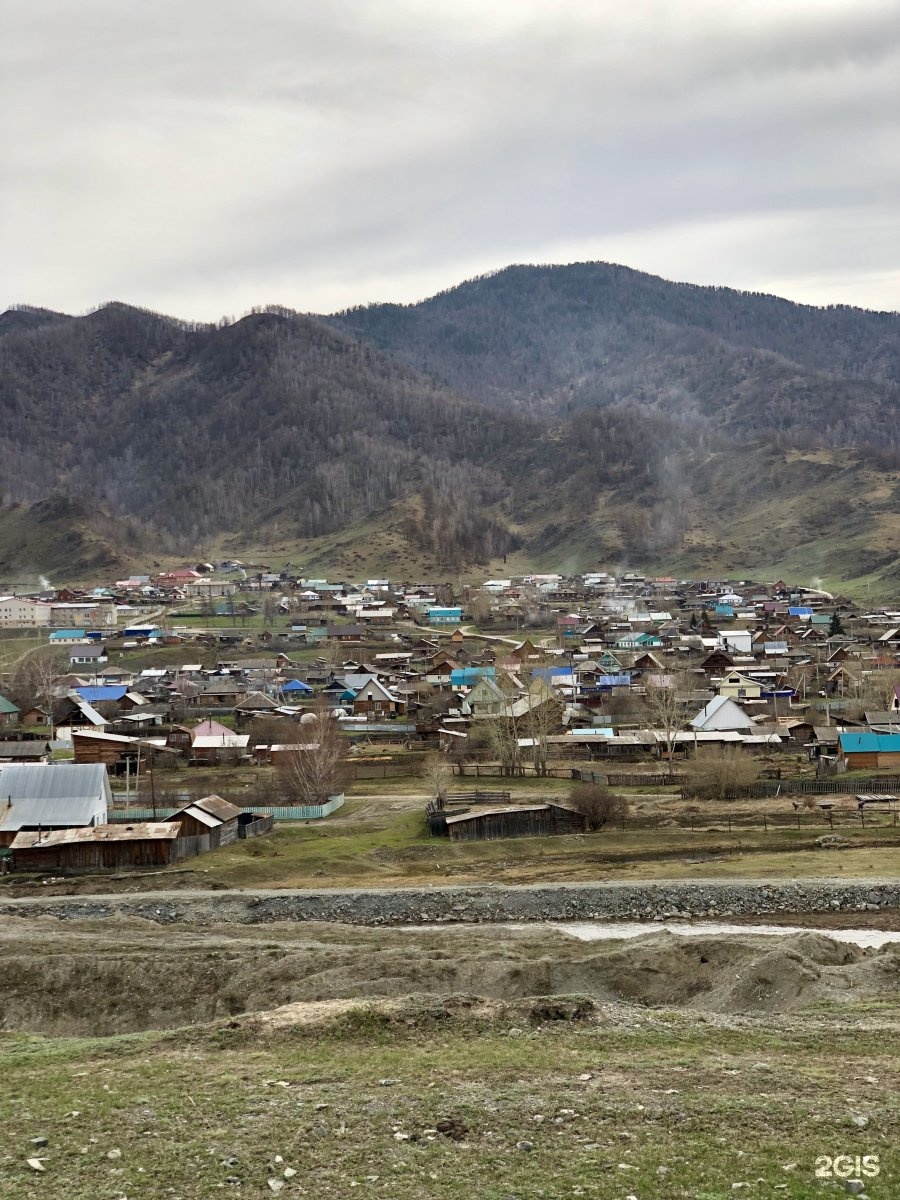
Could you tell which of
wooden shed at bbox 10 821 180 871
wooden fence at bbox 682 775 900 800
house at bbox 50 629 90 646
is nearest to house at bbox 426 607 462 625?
house at bbox 50 629 90 646

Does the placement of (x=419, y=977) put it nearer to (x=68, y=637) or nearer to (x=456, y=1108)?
(x=456, y=1108)

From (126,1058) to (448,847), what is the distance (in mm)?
26159

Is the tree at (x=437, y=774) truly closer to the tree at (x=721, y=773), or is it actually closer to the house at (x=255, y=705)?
the tree at (x=721, y=773)

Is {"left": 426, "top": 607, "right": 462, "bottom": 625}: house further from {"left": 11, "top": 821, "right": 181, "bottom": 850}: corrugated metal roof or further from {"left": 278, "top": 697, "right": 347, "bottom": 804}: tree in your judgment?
{"left": 11, "top": 821, "right": 181, "bottom": 850}: corrugated metal roof

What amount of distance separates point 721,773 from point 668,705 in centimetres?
1702

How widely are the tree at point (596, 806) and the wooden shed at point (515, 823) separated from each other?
34 cm

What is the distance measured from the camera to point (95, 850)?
134ft

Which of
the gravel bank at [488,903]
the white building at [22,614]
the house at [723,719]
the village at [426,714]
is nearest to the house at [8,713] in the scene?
the village at [426,714]

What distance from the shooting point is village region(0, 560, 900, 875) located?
45.2 meters

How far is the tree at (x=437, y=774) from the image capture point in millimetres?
51719

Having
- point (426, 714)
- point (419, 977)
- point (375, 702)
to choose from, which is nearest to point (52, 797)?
point (419, 977)

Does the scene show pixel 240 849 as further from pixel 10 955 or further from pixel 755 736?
pixel 755 736

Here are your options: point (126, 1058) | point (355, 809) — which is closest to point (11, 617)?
point (355, 809)

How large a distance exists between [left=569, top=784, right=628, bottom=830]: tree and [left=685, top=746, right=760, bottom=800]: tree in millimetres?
6996
